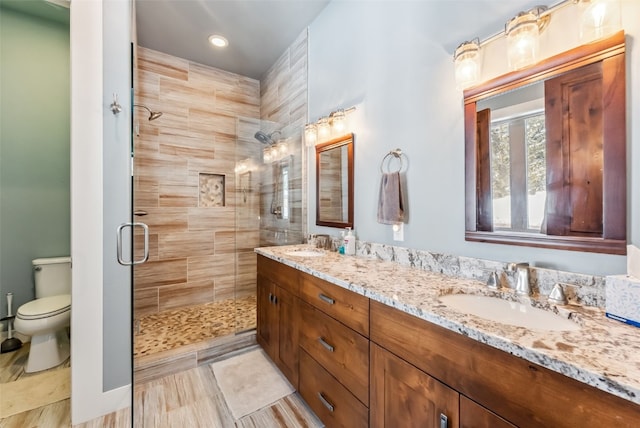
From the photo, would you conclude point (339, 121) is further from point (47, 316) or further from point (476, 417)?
point (47, 316)

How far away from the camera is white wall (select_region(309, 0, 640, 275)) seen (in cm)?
102

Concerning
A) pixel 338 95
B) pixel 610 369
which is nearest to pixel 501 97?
pixel 610 369

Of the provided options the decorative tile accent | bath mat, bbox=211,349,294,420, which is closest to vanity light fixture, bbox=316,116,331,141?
the decorative tile accent

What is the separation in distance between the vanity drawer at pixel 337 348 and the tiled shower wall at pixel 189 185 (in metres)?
1.43

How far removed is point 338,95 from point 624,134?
1.75 meters

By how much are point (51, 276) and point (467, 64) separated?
11.1 feet

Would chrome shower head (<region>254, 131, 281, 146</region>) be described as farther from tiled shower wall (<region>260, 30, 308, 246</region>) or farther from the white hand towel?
the white hand towel

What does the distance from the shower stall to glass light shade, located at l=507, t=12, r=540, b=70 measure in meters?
1.87

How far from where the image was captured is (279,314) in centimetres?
192

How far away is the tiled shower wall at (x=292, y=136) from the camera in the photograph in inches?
107

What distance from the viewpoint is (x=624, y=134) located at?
0.91 m

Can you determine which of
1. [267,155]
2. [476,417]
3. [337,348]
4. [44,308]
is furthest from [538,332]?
[44,308]

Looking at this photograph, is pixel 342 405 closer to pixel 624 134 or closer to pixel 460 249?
pixel 460 249

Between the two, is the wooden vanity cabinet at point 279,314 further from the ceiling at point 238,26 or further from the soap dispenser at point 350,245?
the ceiling at point 238,26
